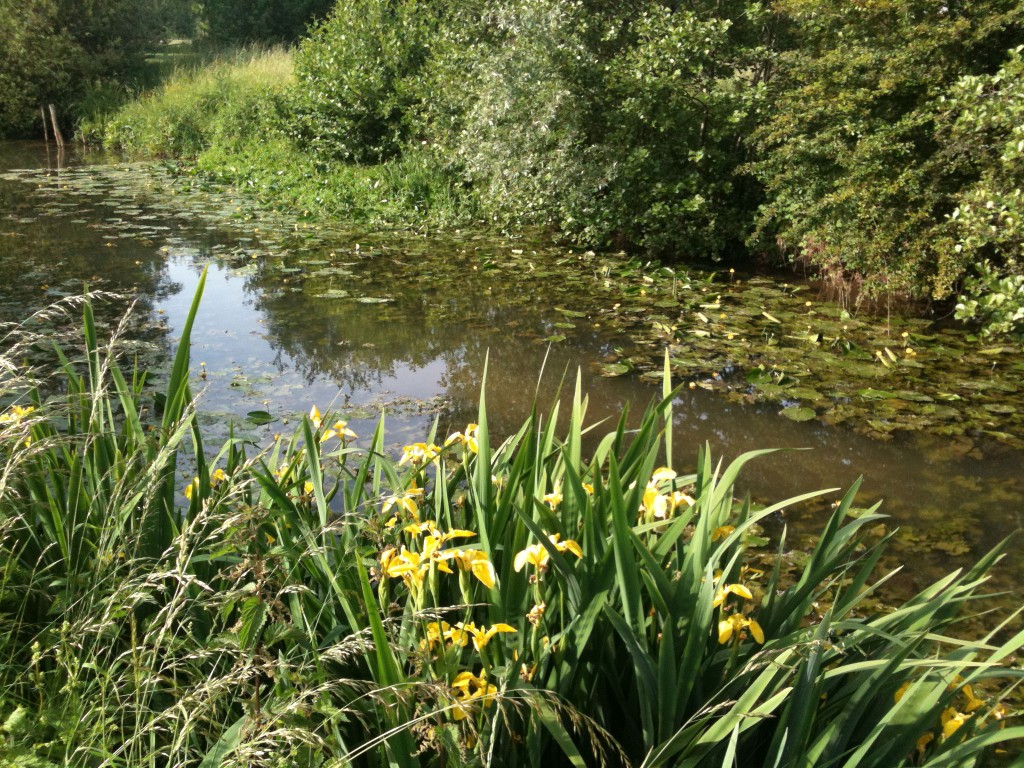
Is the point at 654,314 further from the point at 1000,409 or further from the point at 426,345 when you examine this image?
the point at 1000,409

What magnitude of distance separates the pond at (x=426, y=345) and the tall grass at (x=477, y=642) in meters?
0.50

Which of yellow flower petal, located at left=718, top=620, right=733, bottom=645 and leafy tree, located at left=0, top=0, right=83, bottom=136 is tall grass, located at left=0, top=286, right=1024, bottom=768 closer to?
yellow flower petal, located at left=718, top=620, right=733, bottom=645

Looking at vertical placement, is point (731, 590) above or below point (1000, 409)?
above

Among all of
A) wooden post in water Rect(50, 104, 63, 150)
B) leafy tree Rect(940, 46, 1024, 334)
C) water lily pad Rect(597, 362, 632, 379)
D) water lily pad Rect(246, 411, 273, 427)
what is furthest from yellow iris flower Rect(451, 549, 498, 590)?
wooden post in water Rect(50, 104, 63, 150)

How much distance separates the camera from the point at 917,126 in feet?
23.2

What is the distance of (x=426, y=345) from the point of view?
668 cm

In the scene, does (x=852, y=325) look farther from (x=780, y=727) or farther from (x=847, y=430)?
(x=780, y=727)

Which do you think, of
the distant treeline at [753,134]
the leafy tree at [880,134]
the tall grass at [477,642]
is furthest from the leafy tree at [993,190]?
the tall grass at [477,642]

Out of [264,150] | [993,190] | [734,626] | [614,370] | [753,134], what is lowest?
[614,370]

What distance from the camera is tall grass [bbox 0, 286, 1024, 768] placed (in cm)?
159

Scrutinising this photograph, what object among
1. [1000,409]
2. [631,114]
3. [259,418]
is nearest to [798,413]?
[1000,409]

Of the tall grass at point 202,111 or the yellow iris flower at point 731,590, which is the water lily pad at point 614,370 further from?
the tall grass at point 202,111

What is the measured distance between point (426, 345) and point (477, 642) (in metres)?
5.11

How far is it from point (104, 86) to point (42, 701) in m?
25.3
